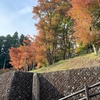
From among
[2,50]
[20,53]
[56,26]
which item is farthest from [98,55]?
[2,50]

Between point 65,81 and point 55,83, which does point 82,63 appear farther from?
point 65,81

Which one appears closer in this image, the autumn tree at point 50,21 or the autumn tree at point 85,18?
the autumn tree at point 85,18

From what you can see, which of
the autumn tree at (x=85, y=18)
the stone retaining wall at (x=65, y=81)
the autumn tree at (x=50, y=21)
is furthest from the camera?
the autumn tree at (x=50, y=21)

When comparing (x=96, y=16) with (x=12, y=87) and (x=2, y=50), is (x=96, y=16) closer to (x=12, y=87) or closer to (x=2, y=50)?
(x=12, y=87)

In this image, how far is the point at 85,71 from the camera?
321 inches

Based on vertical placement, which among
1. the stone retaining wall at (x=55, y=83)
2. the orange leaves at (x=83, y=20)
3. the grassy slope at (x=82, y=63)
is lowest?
the stone retaining wall at (x=55, y=83)

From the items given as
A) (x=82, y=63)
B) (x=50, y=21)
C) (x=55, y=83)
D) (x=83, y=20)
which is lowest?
(x=55, y=83)

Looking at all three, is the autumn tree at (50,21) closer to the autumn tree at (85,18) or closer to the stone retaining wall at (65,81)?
the autumn tree at (85,18)

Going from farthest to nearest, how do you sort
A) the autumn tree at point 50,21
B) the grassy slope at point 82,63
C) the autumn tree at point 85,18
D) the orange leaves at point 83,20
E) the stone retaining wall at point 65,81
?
the autumn tree at point 50,21 → the orange leaves at point 83,20 → the autumn tree at point 85,18 → the grassy slope at point 82,63 → the stone retaining wall at point 65,81

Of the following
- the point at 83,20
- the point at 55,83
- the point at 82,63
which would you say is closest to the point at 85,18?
the point at 83,20

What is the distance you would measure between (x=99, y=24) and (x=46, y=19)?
780cm

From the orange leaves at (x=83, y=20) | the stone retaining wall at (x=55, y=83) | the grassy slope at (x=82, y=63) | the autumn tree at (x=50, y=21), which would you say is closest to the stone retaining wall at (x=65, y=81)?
the stone retaining wall at (x=55, y=83)

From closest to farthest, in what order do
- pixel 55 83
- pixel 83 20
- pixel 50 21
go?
1. pixel 55 83
2. pixel 83 20
3. pixel 50 21

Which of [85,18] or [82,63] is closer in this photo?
[82,63]
